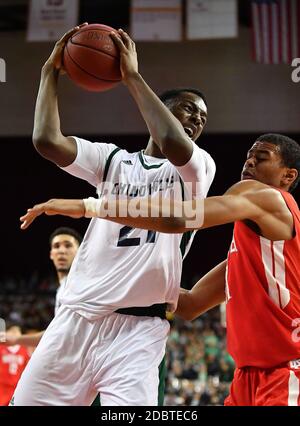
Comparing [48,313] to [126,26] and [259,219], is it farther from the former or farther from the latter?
[259,219]

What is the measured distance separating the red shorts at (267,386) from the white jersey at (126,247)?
0.49m

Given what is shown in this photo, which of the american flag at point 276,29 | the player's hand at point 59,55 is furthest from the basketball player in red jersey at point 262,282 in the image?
the american flag at point 276,29

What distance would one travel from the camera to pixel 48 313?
1471 cm

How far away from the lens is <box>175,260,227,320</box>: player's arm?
390 cm

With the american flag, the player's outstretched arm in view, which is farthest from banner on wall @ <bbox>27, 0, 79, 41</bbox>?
the player's outstretched arm

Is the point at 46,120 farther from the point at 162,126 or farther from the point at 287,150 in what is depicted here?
the point at 287,150

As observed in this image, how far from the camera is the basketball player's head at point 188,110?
139 inches

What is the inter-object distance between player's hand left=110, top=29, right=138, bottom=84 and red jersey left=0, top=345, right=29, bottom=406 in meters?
4.55

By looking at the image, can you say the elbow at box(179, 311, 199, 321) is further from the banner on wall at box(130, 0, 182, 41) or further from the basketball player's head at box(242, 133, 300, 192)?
the banner on wall at box(130, 0, 182, 41)

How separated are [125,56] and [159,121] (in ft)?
1.32

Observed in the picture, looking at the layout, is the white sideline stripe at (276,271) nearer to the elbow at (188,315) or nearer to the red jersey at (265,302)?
the red jersey at (265,302)

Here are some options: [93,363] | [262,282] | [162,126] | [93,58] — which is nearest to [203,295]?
[262,282]
